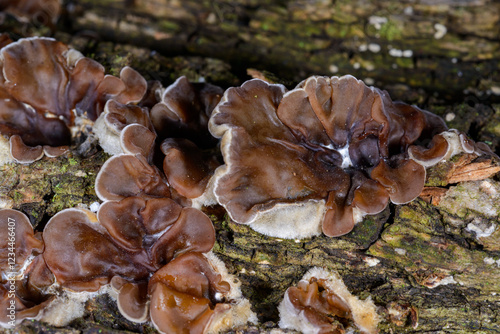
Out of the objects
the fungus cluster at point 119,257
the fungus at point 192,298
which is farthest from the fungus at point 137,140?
the fungus at point 192,298

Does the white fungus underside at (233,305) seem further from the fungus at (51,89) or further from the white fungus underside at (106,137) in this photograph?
the fungus at (51,89)

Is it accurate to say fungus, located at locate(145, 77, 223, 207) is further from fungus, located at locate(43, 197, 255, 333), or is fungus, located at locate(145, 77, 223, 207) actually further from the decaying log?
Result: the decaying log

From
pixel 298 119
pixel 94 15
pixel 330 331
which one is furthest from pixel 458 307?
pixel 94 15

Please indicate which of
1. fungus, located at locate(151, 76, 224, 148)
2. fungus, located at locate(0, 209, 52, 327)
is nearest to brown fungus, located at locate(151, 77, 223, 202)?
fungus, located at locate(151, 76, 224, 148)

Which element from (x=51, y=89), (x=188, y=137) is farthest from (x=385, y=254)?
(x=51, y=89)

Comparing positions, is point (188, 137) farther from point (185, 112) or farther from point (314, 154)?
point (314, 154)

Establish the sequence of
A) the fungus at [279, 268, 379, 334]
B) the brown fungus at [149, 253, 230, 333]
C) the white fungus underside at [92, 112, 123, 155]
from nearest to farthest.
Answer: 1. the brown fungus at [149, 253, 230, 333]
2. the fungus at [279, 268, 379, 334]
3. the white fungus underside at [92, 112, 123, 155]
